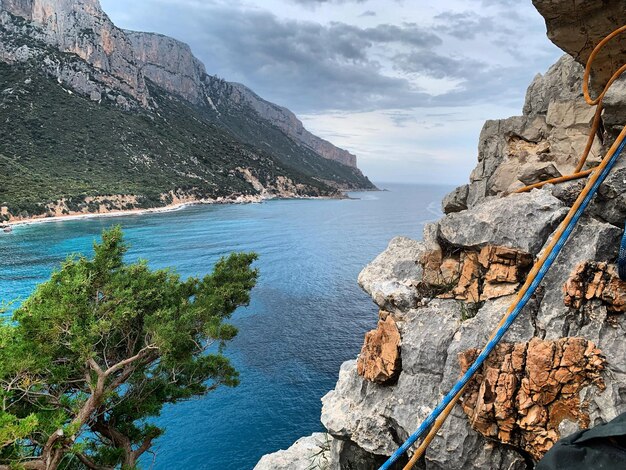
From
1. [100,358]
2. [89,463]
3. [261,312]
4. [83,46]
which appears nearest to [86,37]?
[83,46]

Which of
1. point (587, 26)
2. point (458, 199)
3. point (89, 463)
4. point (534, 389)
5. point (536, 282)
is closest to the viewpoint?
point (534, 389)

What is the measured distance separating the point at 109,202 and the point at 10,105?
46271 millimetres

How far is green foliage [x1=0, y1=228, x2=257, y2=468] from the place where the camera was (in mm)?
10688

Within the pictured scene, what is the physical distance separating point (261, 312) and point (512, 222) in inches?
1325

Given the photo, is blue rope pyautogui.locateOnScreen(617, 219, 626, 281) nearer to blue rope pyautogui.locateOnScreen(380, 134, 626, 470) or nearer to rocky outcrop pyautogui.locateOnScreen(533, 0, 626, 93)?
blue rope pyautogui.locateOnScreen(380, 134, 626, 470)

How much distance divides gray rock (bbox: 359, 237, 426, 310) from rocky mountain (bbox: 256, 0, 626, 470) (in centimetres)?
3

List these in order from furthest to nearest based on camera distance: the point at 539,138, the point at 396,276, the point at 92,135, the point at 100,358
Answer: the point at 92,135 < the point at 100,358 < the point at 539,138 < the point at 396,276

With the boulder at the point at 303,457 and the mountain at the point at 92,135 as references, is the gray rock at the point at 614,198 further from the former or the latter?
the mountain at the point at 92,135

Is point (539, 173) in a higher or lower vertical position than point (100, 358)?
higher

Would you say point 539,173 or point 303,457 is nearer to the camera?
point 539,173

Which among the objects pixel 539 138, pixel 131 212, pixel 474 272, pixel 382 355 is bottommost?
pixel 382 355

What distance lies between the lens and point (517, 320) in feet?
20.8

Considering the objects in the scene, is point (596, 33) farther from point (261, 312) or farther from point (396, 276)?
point (261, 312)

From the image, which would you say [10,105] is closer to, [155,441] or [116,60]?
[116,60]
